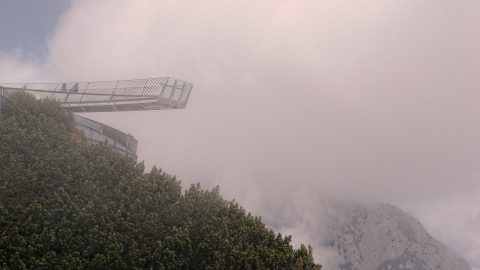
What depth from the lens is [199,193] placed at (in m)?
32.8

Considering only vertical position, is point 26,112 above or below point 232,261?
above

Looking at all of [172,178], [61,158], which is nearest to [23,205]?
[61,158]

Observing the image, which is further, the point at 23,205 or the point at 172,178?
the point at 172,178

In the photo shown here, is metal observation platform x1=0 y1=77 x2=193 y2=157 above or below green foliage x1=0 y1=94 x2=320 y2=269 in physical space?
above

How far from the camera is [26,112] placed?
124 ft

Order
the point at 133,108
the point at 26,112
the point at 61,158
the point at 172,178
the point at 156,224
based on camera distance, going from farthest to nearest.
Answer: the point at 133,108 < the point at 26,112 < the point at 172,178 < the point at 61,158 < the point at 156,224

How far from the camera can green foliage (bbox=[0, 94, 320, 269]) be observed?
87.4 feet

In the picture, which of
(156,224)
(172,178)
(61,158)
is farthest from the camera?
(172,178)

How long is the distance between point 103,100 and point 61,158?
78.0 ft

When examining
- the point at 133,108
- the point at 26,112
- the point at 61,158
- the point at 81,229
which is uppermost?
the point at 133,108

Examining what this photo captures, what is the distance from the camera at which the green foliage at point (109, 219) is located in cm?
2662

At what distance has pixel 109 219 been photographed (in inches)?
1115

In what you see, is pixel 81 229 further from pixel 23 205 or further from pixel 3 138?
pixel 3 138

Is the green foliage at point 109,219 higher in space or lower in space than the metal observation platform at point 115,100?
lower
